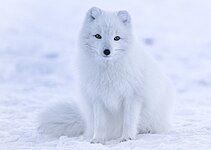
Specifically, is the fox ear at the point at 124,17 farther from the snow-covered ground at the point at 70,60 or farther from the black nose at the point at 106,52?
the snow-covered ground at the point at 70,60

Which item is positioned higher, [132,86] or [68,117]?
[132,86]

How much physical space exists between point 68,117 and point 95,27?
108 cm

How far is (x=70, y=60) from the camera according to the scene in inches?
434

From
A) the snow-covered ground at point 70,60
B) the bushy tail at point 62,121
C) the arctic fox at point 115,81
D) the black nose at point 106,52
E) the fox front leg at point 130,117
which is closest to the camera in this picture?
the black nose at point 106,52

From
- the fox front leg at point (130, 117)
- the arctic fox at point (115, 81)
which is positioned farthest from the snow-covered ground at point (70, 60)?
the arctic fox at point (115, 81)

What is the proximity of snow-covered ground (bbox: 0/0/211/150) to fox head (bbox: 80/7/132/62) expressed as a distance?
75 centimetres

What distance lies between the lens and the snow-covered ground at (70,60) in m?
4.49

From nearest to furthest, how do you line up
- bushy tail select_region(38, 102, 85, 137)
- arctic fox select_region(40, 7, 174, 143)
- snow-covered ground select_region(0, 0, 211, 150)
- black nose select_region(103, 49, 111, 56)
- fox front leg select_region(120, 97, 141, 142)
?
black nose select_region(103, 49, 111, 56) < arctic fox select_region(40, 7, 174, 143) < fox front leg select_region(120, 97, 141, 142) < snow-covered ground select_region(0, 0, 211, 150) < bushy tail select_region(38, 102, 85, 137)

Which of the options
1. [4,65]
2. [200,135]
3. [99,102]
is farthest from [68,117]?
[4,65]

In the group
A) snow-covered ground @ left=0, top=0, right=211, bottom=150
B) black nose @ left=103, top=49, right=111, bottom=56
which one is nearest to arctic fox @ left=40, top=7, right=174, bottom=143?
black nose @ left=103, top=49, right=111, bottom=56

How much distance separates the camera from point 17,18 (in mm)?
13898

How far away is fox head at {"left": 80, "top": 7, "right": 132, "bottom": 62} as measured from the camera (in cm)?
415

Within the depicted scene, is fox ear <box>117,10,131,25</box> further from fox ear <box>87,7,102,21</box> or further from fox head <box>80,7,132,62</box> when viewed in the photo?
fox ear <box>87,7,102,21</box>

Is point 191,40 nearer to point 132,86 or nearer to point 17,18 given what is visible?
point 17,18
